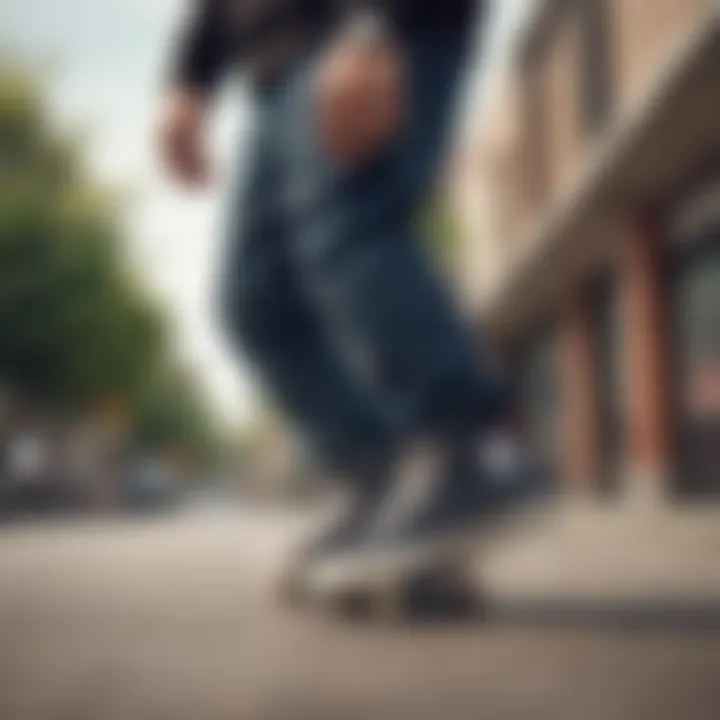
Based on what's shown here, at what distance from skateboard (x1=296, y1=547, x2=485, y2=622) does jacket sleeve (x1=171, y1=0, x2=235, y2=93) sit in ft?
1.76

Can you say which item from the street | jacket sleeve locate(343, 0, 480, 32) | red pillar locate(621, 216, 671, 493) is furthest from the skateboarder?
red pillar locate(621, 216, 671, 493)

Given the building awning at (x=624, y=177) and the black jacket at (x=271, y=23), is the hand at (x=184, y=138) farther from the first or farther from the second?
the building awning at (x=624, y=177)

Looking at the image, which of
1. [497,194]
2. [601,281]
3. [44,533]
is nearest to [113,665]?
[44,533]

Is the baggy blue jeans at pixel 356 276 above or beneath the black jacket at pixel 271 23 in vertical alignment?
beneath

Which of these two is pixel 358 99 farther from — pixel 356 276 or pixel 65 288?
pixel 65 288

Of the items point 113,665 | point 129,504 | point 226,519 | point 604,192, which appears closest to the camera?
point 113,665

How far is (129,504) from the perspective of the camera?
4.26 ft

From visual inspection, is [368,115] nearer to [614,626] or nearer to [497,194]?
[497,194]

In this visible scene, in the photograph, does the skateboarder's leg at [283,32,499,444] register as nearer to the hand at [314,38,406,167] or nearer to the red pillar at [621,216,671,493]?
the hand at [314,38,406,167]

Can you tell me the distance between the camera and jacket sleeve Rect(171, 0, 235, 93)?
3.29 ft

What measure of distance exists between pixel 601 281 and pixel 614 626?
0.89 meters

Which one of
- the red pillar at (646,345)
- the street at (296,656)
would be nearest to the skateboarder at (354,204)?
the street at (296,656)

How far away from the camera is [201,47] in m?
1.01

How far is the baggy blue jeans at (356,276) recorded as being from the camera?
1006mm
